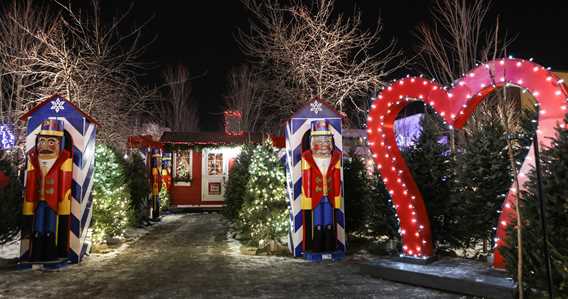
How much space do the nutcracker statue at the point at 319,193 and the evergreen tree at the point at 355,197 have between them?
165 cm

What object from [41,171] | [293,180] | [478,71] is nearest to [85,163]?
[41,171]

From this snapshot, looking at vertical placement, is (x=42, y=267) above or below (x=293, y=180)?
below

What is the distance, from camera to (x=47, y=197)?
758cm

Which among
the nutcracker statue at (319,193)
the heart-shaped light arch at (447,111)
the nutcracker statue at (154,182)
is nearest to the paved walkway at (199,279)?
the nutcracker statue at (319,193)

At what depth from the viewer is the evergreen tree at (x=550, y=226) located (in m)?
3.86

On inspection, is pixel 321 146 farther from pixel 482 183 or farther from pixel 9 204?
pixel 9 204

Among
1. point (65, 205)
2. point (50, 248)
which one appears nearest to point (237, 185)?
point (65, 205)

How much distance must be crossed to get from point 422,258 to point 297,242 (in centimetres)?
259

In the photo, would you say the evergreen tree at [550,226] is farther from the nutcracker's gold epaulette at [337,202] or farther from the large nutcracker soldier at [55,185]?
the large nutcracker soldier at [55,185]

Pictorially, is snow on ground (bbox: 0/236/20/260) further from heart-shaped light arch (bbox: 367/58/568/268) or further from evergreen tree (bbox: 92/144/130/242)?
heart-shaped light arch (bbox: 367/58/568/268)

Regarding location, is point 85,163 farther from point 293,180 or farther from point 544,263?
point 544,263

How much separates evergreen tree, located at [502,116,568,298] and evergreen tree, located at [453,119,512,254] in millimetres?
3440

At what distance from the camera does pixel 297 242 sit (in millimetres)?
8406

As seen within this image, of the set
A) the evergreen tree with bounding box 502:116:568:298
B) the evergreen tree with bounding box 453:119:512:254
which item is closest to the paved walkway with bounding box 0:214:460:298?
the evergreen tree with bounding box 502:116:568:298
